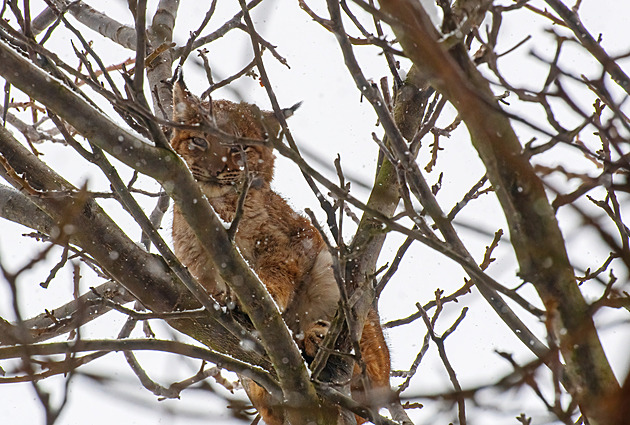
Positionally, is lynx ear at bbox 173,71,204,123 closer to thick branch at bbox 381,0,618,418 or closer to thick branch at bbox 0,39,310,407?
thick branch at bbox 0,39,310,407

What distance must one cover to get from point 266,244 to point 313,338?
3.77ft

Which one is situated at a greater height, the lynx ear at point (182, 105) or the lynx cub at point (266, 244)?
the lynx ear at point (182, 105)

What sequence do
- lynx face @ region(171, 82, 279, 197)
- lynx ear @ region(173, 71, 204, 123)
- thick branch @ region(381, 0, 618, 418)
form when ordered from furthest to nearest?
1. lynx ear @ region(173, 71, 204, 123)
2. lynx face @ region(171, 82, 279, 197)
3. thick branch @ region(381, 0, 618, 418)

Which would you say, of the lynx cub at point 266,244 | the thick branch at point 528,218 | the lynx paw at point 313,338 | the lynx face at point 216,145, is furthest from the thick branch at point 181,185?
the lynx face at point 216,145

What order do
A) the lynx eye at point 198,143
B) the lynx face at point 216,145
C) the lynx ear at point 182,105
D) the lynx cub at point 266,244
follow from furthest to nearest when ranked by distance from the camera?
1. the lynx eye at point 198,143
2. the lynx ear at point 182,105
3. the lynx face at point 216,145
4. the lynx cub at point 266,244

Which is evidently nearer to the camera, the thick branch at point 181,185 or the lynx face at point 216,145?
the thick branch at point 181,185

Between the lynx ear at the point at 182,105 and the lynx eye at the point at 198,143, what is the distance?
18 centimetres

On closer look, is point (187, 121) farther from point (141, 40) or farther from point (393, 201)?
point (141, 40)

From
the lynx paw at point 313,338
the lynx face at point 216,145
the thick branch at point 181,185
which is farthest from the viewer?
the lynx face at point 216,145

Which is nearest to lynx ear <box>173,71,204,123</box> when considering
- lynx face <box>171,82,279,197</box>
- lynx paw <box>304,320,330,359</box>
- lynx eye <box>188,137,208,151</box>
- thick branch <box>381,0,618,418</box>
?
lynx face <box>171,82,279,197</box>

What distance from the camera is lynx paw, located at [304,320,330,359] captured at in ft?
14.7

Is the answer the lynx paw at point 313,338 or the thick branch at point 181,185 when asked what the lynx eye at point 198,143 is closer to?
the lynx paw at point 313,338

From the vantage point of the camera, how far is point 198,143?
6.07 meters

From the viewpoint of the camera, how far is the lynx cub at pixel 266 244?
494 cm
